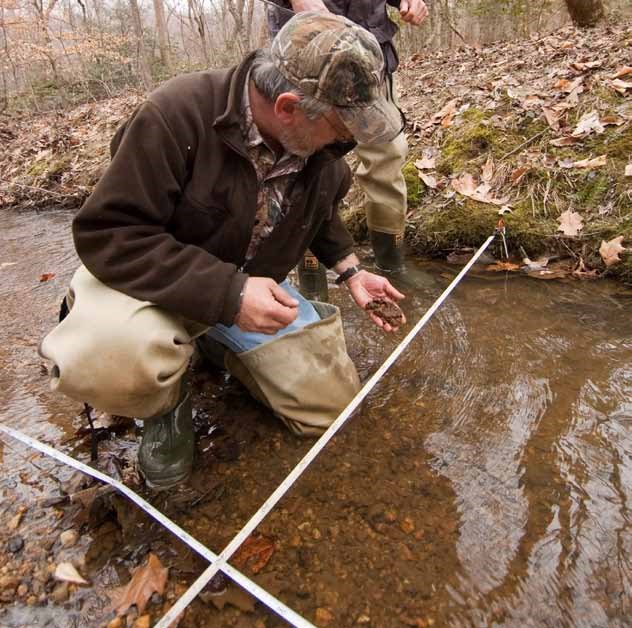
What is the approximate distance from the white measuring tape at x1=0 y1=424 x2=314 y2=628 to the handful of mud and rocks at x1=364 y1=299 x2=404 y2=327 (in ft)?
3.93

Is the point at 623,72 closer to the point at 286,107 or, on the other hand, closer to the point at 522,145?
the point at 522,145

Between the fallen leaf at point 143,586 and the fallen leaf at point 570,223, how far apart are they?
297 cm

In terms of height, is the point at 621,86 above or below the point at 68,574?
above

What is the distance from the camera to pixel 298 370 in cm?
199

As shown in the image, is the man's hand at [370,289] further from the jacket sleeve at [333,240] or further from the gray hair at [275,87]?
the gray hair at [275,87]

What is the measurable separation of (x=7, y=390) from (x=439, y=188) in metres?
3.14

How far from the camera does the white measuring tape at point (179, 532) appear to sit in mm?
1361

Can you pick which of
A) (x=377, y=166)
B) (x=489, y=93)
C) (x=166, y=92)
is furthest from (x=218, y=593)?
(x=489, y=93)

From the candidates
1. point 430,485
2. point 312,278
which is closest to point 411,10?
point 312,278

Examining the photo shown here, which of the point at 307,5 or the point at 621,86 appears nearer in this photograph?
the point at 307,5

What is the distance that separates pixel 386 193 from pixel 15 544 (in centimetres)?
265

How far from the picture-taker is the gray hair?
145cm

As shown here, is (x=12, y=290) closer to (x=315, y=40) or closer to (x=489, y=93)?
(x=315, y=40)

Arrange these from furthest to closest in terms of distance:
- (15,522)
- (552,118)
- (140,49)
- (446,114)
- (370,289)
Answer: (140,49) < (446,114) < (552,118) < (370,289) < (15,522)
